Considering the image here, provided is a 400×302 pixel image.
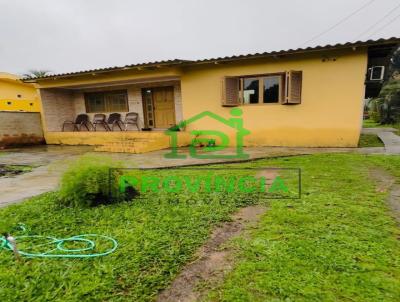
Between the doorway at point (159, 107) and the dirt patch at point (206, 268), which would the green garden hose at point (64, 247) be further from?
the doorway at point (159, 107)

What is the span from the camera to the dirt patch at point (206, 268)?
5.60 ft

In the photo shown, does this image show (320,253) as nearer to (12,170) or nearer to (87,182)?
(87,182)

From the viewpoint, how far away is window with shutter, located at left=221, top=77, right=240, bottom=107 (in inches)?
359

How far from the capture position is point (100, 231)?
266 cm

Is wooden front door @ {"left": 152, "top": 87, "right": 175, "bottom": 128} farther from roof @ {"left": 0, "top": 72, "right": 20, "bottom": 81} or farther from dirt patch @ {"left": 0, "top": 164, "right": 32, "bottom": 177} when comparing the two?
roof @ {"left": 0, "top": 72, "right": 20, "bottom": 81}

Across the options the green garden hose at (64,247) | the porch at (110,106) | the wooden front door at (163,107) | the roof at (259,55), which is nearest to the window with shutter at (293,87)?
the roof at (259,55)

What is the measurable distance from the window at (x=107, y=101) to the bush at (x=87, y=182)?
9513 millimetres

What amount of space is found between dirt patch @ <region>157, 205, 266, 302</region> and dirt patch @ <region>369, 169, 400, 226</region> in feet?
5.94

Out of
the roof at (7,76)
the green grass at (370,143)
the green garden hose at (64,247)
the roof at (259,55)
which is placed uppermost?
the roof at (7,76)

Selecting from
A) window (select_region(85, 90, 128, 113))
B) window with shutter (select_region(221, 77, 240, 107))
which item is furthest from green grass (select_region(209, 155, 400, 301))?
window (select_region(85, 90, 128, 113))

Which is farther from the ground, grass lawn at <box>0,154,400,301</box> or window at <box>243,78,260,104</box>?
window at <box>243,78,260,104</box>

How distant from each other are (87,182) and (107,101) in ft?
34.4

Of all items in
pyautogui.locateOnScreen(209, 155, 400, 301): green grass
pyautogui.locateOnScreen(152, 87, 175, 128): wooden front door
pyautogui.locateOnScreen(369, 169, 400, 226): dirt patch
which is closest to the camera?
pyautogui.locateOnScreen(209, 155, 400, 301): green grass

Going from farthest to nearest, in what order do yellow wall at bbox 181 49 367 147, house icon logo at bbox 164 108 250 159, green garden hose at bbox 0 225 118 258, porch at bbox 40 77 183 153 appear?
porch at bbox 40 77 183 153
house icon logo at bbox 164 108 250 159
yellow wall at bbox 181 49 367 147
green garden hose at bbox 0 225 118 258
